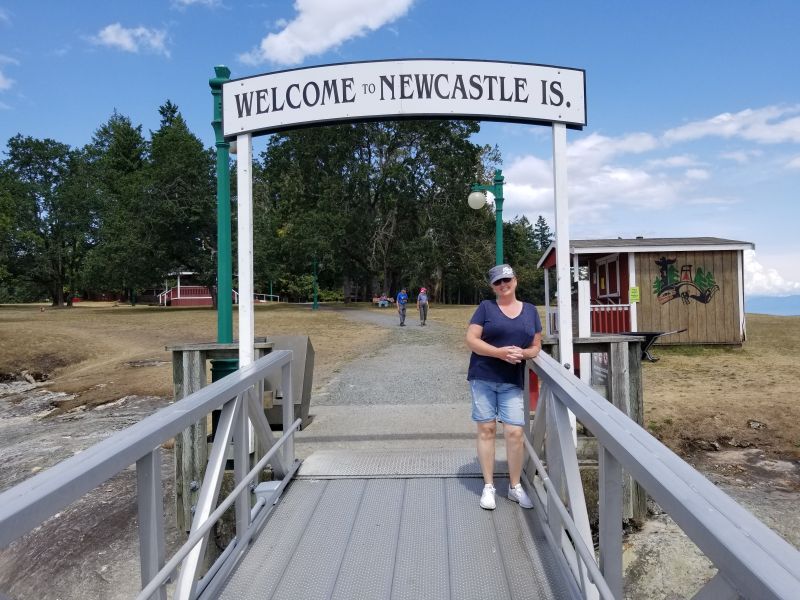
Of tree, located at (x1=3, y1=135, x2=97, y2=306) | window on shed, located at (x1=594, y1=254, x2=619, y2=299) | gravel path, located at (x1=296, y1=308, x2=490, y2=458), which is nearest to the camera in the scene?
gravel path, located at (x1=296, y1=308, x2=490, y2=458)

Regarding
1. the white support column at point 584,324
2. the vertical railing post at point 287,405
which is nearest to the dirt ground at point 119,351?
the white support column at point 584,324

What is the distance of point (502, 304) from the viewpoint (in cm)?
381

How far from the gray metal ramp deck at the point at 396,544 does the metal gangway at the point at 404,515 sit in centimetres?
1

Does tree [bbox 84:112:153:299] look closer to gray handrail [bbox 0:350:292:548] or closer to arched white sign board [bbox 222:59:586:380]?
arched white sign board [bbox 222:59:586:380]

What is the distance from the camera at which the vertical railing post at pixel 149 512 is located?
2141 millimetres

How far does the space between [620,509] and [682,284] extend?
619 inches

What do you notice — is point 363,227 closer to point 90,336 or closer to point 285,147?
point 285,147

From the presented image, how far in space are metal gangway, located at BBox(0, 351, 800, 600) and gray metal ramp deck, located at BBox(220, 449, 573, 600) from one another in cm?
1

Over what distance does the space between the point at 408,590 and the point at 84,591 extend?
3.05 metres

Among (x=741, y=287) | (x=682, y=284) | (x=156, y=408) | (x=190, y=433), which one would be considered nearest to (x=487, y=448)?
(x=190, y=433)

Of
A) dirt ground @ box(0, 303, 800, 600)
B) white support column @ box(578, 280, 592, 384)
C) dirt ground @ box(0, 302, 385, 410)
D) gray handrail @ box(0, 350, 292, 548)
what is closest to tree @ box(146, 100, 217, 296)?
dirt ground @ box(0, 302, 385, 410)

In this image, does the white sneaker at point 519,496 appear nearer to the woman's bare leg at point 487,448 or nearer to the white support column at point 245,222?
the woman's bare leg at point 487,448

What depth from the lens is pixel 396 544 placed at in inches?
134

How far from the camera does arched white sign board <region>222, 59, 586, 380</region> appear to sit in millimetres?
4629
